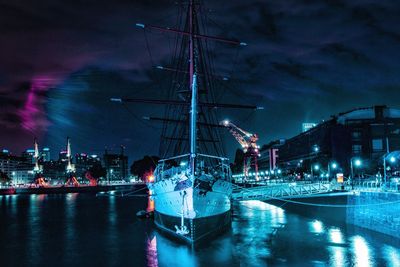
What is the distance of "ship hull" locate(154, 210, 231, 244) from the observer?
31.9m

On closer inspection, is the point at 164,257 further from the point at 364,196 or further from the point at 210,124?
the point at 210,124

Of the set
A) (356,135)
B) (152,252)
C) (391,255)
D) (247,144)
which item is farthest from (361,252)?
(247,144)

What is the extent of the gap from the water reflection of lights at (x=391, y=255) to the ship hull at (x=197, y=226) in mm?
13107

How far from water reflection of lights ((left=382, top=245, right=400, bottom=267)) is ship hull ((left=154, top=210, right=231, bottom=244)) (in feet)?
43.0

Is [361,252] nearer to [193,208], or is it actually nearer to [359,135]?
[193,208]

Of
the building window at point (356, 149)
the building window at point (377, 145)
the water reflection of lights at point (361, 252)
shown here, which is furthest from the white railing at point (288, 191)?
the building window at point (377, 145)

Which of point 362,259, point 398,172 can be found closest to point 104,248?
point 362,259

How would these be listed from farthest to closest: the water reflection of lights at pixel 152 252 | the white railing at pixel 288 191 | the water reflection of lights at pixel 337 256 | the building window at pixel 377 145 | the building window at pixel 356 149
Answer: the building window at pixel 356 149, the building window at pixel 377 145, the white railing at pixel 288 191, the water reflection of lights at pixel 152 252, the water reflection of lights at pixel 337 256

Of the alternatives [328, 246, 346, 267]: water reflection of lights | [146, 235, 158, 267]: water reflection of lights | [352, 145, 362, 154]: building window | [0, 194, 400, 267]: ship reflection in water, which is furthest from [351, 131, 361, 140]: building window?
[328, 246, 346, 267]: water reflection of lights

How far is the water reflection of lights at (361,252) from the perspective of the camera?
25.3 metres

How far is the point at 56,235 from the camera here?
43.1 m

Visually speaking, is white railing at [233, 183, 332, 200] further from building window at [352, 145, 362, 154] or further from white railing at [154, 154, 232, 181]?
building window at [352, 145, 362, 154]

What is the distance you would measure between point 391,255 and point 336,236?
8191mm

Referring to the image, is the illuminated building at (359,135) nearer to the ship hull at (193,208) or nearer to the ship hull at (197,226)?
the ship hull at (197,226)
